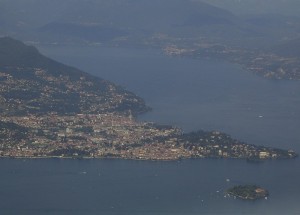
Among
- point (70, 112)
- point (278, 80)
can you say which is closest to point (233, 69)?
point (278, 80)

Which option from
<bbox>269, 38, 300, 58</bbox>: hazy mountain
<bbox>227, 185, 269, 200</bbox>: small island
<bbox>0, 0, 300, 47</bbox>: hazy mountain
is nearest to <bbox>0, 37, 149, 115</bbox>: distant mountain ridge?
<bbox>227, 185, 269, 200</bbox>: small island

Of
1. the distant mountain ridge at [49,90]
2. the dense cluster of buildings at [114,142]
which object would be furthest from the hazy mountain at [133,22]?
the dense cluster of buildings at [114,142]

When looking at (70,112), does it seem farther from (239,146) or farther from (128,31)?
(128,31)

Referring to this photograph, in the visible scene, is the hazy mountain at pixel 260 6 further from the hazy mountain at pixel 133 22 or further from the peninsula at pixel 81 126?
the peninsula at pixel 81 126

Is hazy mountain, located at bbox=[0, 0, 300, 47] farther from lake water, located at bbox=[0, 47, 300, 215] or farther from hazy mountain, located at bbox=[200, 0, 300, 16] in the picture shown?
lake water, located at bbox=[0, 47, 300, 215]

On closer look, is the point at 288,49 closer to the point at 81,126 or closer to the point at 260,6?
the point at 81,126
